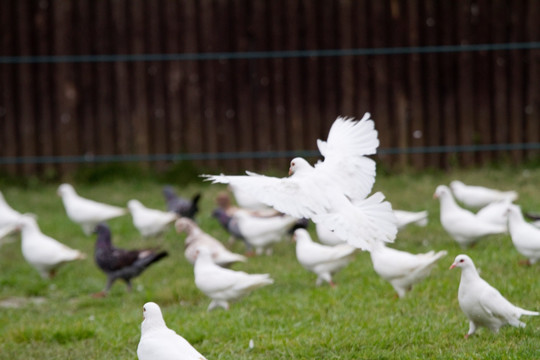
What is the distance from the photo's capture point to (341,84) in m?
12.8

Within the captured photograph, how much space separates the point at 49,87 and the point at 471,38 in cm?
620

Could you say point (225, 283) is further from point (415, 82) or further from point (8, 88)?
point (8, 88)

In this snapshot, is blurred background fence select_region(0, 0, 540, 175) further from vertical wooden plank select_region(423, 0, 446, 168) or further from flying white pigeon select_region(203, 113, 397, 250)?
flying white pigeon select_region(203, 113, 397, 250)

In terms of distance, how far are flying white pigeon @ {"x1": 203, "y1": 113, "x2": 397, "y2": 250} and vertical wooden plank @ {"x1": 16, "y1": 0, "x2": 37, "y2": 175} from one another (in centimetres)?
815

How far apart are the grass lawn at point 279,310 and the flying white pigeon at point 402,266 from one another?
0.44 feet

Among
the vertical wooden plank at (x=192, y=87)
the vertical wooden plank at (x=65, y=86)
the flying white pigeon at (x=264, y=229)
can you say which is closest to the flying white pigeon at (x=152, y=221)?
the flying white pigeon at (x=264, y=229)

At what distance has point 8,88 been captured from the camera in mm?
13156

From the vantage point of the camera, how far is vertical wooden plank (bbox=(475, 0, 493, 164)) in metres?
12.7

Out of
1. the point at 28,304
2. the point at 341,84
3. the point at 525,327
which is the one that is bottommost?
the point at 28,304

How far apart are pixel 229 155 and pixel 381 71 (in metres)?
2.52

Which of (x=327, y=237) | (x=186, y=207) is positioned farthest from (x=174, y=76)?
(x=327, y=237)

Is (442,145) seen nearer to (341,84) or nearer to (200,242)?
(341,84)

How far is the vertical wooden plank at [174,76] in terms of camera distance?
12.9 m

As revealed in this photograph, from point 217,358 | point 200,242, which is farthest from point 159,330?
point 200,242
